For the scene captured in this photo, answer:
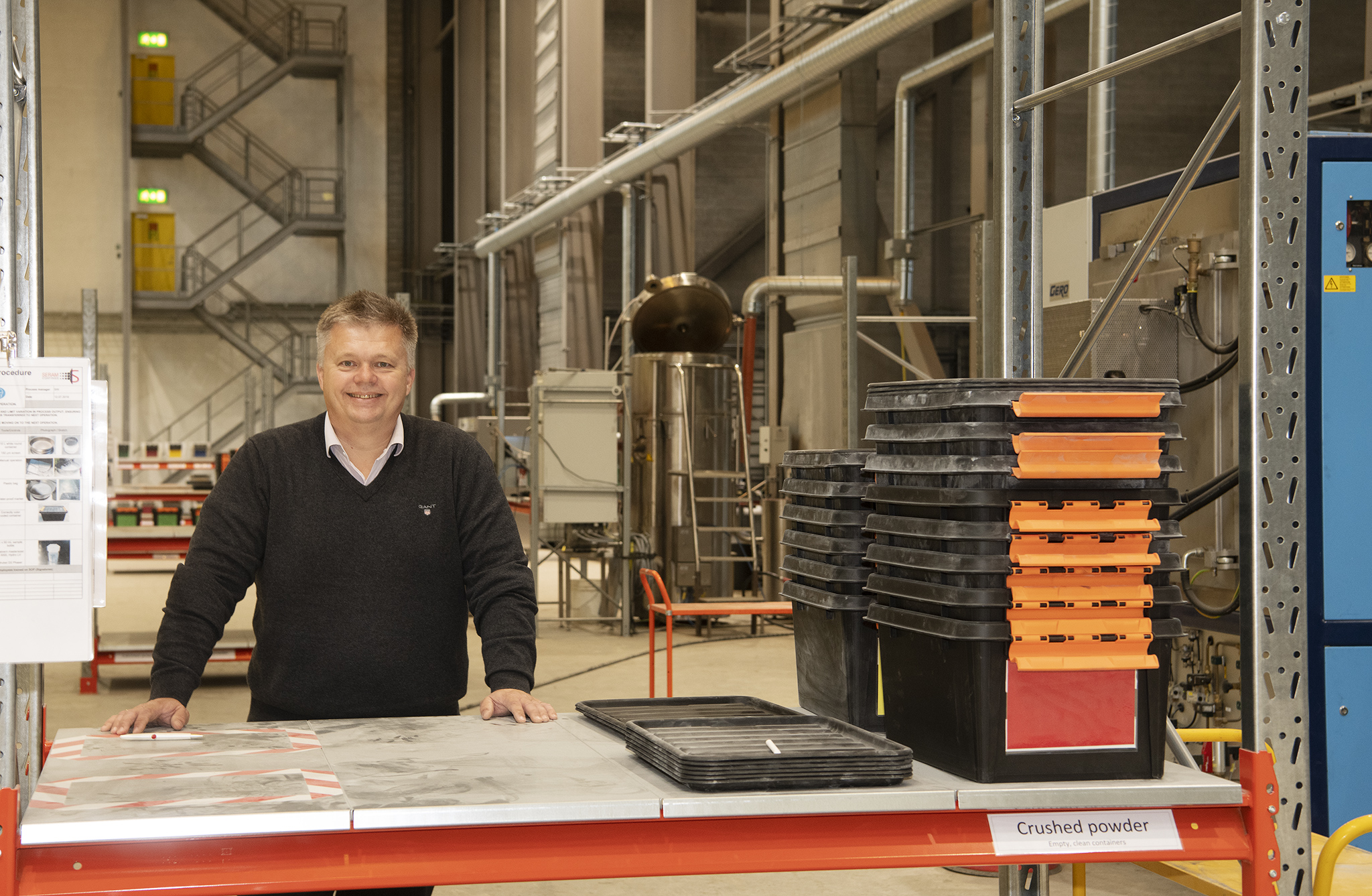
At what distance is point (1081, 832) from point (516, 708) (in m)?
1.06

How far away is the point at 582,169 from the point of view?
613 inches

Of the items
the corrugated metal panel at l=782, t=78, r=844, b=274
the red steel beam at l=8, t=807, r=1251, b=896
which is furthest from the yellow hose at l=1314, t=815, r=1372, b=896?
the corrugated metal panel at l=782, t=78, r=844, b=274

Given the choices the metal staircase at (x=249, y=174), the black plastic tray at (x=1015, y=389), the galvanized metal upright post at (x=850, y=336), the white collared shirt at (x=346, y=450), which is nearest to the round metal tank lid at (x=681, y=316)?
the galvanized metal upright post at (x=850, y=336)

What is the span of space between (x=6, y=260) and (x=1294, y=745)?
6.62 ft

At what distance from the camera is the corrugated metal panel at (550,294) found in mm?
16812

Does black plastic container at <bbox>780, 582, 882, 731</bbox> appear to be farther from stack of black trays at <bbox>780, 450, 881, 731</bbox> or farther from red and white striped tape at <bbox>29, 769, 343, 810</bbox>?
red and white striped tape at <bbox>29, 769, 343, 810</bbox>

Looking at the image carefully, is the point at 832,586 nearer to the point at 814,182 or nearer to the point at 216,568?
the point at 216,568

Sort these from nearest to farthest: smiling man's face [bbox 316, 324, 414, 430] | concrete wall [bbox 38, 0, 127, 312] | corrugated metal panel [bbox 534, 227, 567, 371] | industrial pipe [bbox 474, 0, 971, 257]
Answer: smiling man's face [bbox 316, 324, 414, 430]
industrial pipe [bbox 474, 0, 971, 257]
corrugated metal panel [bbox 534, 227, 567, 371]
concrete wall [bbox 38, 0, 127, 312]

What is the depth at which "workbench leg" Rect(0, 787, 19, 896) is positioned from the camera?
1628mm

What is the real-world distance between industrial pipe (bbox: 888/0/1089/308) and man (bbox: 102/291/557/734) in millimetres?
8205

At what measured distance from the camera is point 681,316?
11734mm

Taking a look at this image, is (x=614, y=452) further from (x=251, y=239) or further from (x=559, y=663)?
(x=251, y=239)

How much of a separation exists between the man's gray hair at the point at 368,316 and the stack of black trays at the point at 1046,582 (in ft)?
3.76

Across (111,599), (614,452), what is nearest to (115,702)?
(614,452)
